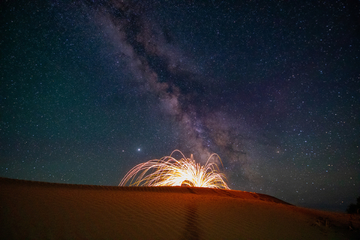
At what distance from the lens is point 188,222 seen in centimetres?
330

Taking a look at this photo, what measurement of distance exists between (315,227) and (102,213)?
14.8 ft

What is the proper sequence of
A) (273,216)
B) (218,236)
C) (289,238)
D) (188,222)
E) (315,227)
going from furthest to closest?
(273,216)
(315,227)
(188,222)
(289,238)
(218,236)

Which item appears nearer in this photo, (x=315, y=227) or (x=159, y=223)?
(x=159, y=223)

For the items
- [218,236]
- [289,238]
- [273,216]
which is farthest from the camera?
[273,216]

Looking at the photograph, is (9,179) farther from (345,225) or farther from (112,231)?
(345,225)

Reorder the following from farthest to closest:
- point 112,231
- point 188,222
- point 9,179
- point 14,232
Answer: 1. point 9,179
2. point 188,222
3. point 112,231
4. point 14,232

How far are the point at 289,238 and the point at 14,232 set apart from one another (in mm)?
4180

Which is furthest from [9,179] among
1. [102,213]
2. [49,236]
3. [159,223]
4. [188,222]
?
[188,222]

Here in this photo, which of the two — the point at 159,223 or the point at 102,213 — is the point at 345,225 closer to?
the point at 159,223

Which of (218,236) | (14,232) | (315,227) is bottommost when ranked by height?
(14,232)

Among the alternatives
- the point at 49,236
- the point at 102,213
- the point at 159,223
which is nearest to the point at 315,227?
the point at 159,223

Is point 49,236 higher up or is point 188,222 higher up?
A: point 188,222

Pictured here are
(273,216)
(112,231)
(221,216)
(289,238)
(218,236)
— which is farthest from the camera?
(273,216)

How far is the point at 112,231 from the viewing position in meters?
2.52
